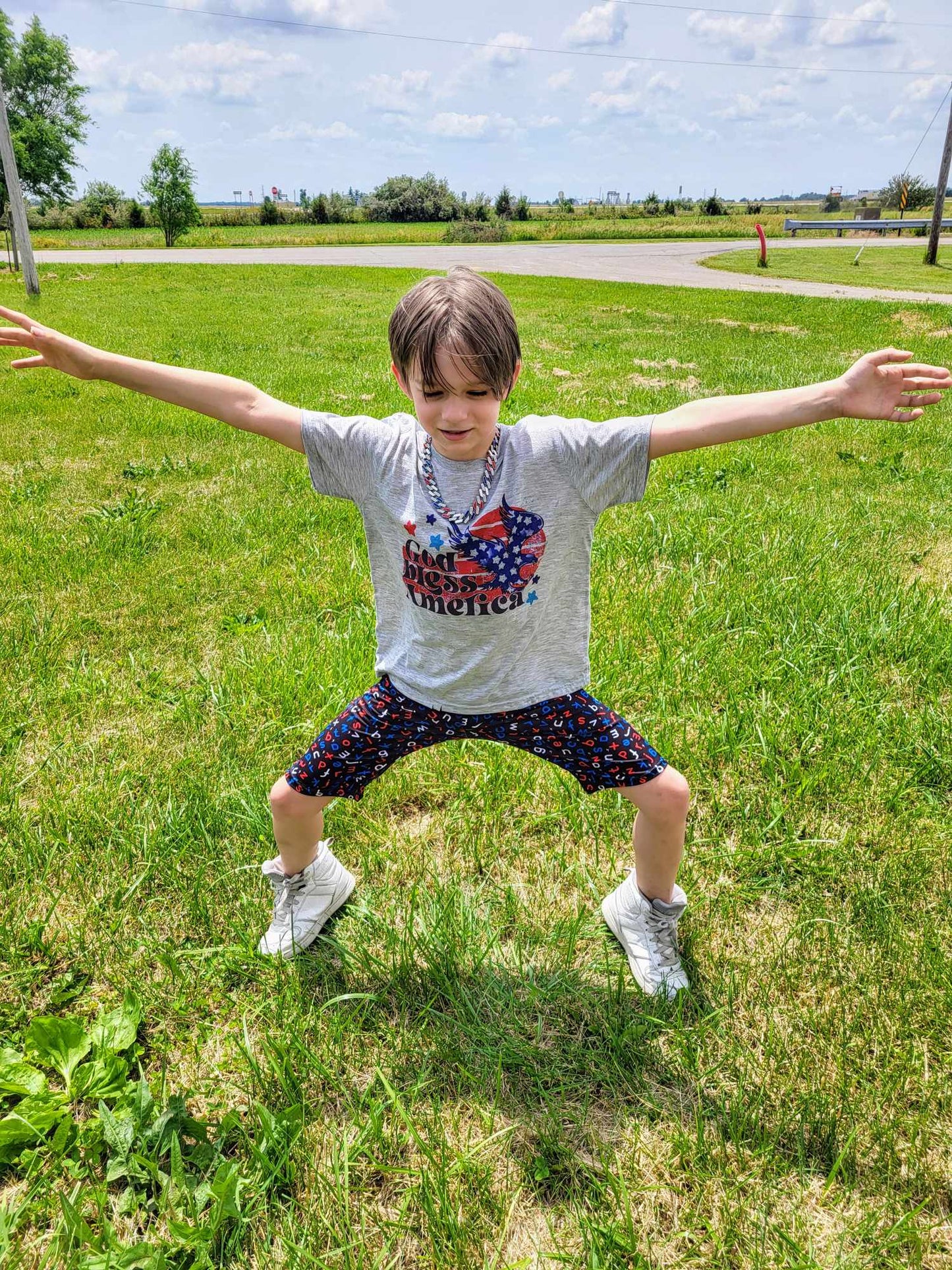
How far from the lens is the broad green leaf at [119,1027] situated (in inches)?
79.4

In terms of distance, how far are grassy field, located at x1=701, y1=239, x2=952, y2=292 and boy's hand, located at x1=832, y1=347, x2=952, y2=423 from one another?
18.6 meters

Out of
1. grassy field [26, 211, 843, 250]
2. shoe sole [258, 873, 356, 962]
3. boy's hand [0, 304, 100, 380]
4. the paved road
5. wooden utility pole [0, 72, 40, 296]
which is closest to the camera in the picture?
boy's hand [0, 304, 100, 380]

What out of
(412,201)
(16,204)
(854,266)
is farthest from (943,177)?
(412,201)

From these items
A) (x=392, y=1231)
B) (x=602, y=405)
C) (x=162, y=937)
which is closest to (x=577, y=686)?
(x=392, y=1231)

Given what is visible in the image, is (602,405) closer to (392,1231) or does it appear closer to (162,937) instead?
(162,937)

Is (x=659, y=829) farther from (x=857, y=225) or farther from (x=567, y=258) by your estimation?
(x=857, y=225)

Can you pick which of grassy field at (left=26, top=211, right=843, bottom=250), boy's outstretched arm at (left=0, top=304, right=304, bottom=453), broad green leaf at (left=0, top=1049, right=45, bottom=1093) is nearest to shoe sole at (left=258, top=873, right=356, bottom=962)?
broad green leaf at (left=0, top=1049, right=45, bottom=1093)

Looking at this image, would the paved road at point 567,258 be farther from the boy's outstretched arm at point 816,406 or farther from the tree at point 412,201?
the tree at point 412,201

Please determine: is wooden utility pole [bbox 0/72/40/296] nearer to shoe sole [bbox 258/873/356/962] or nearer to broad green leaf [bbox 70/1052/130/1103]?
shoe sole [bbox 258/873/356/962]

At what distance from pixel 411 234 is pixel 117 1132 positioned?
49543 mm

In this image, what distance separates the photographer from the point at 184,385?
200cm

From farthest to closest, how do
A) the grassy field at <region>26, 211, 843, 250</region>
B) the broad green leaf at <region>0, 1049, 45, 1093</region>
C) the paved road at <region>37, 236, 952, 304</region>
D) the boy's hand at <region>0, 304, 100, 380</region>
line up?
the grassy field at <region>26, 211, 843, 250</region>, the paved road at <region>37, 236, 952, 304</region>, the boy's hand at <region>0, 304, 100, 380</region>, the broad green leaf at <region>0, 1049, 45, 1093</region>

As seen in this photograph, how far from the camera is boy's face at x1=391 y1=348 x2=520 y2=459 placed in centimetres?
178

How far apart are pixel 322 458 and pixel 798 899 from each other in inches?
74.9
